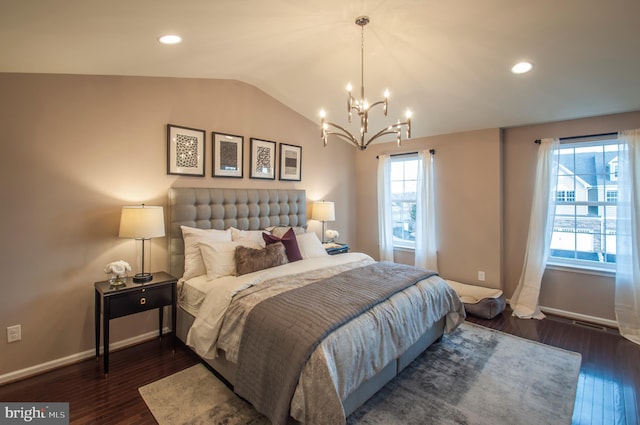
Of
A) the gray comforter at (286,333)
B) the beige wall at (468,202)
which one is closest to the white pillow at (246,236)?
the gray comforter at (286,333)

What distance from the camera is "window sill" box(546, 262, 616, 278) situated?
3545 millimetres

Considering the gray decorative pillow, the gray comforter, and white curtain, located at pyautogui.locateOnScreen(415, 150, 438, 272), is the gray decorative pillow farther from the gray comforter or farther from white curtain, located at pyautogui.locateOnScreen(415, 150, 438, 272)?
white curtain, located at pyautogui.locateOnScreen(415, 150, 438, 272)

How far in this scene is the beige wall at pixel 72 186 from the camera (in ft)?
7.96

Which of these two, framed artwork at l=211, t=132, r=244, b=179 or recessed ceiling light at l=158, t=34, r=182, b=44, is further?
framed artwork at l=211, t=132, r=244, b=179

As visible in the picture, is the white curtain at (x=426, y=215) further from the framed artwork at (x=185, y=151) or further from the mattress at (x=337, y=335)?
the framed artwork at (x=185, y=151)

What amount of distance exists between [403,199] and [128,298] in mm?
4083

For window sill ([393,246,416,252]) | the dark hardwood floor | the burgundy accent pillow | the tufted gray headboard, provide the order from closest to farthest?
the dark hardwood floor
the tufted gray headboard
the burgundy accent pillow
window sill ([393,246,416,252])

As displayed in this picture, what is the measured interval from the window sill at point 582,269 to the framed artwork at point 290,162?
3.51m

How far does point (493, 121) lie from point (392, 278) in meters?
2.65

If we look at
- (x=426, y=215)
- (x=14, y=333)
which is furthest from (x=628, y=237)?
(x=14, y=333)

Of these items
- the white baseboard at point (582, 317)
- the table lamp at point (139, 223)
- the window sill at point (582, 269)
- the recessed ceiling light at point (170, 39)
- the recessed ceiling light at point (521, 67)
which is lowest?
the white baseboard at point (582, 317)

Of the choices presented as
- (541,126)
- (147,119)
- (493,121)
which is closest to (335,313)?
(147,119)

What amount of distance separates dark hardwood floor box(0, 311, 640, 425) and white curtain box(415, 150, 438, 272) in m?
1.61

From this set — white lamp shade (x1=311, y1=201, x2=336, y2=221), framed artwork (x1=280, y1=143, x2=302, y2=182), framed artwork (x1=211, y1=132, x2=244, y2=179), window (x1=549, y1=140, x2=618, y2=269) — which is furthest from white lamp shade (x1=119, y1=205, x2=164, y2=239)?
window (x1=549, y1=140, x2=618, y2=269)
